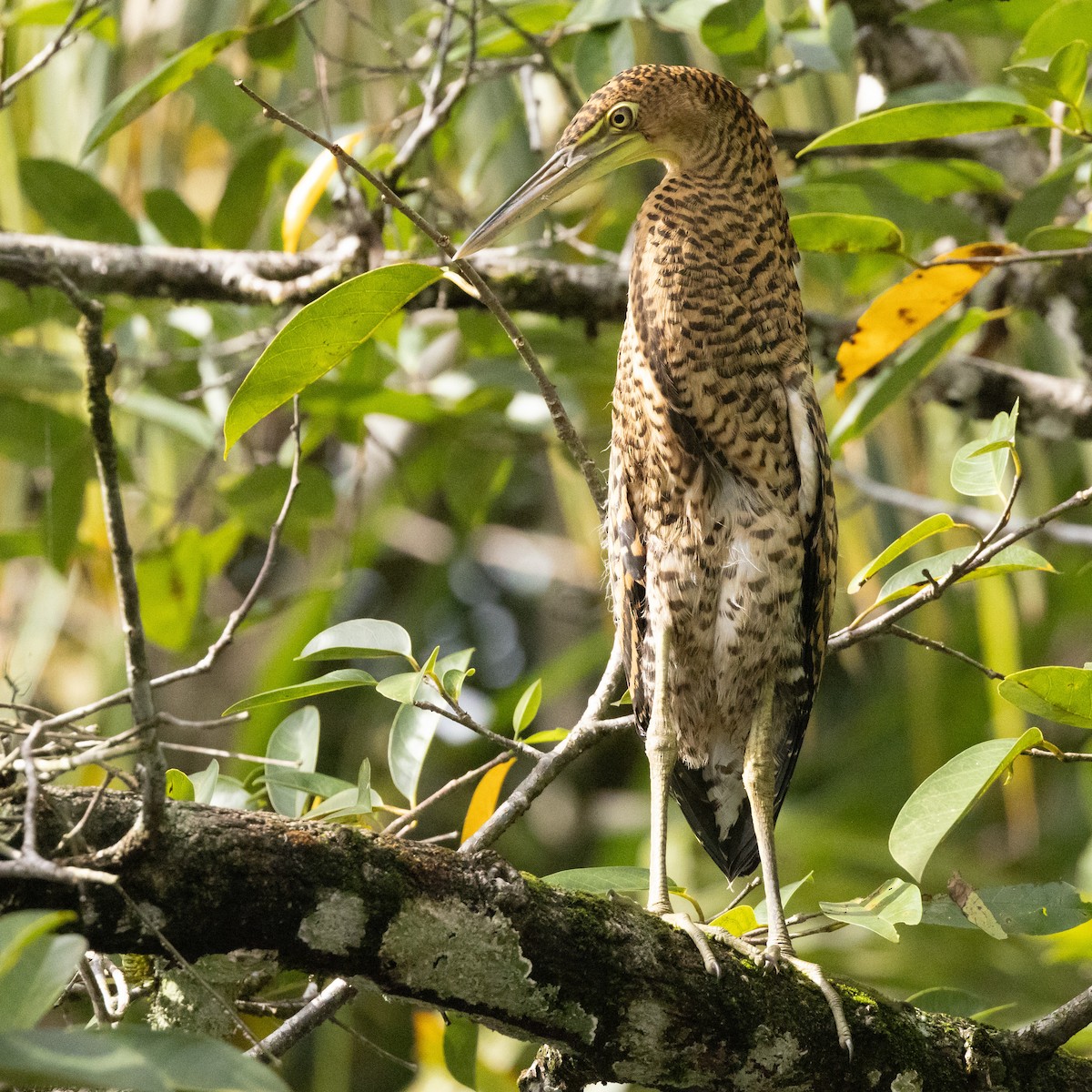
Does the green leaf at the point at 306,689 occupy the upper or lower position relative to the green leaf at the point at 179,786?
upper

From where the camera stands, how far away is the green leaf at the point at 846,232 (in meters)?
2.03

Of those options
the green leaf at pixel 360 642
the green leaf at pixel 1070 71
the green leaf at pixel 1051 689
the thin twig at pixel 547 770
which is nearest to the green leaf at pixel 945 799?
the green leaf at pixel 1051 689

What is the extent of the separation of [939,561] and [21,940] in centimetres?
126

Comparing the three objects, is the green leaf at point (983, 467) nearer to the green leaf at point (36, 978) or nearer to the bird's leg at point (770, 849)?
the bird's leg at point (770, 849)

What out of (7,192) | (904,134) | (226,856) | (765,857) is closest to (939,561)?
(765,857)

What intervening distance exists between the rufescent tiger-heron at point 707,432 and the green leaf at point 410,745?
0.36 metres

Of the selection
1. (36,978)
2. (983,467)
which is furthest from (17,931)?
(983,467)

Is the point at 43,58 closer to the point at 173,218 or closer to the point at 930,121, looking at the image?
the point at 173,218

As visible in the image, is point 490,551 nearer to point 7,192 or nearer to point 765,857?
point 7,192

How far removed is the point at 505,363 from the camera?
295 centimetres

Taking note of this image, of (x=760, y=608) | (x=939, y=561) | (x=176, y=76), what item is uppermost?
(x=176, y=76)

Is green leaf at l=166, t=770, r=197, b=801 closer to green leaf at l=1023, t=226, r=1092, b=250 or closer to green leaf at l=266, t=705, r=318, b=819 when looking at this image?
green leaf at l=266, t=705, r=318, b=819

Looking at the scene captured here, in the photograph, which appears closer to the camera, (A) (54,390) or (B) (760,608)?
(B) (760,608)

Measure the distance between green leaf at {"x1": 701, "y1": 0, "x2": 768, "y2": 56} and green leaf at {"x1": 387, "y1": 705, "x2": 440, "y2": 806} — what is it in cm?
135
